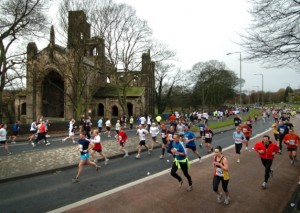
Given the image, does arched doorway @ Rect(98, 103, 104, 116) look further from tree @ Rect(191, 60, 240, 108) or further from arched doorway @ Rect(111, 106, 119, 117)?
tree @ Rect(191, 60, 240, 108)

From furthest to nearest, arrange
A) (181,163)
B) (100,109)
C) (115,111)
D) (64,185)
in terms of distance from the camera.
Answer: (100,109) → (115,111) → (64,185) → (181,163)

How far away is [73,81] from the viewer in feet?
128

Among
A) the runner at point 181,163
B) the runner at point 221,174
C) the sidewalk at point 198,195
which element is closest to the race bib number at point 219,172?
the runner at point 221,174

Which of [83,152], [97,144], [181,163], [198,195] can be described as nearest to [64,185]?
[83,152]

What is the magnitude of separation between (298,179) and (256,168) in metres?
1.94

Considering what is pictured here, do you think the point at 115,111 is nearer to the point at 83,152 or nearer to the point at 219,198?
the point at 83,152

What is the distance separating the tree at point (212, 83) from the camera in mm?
75312

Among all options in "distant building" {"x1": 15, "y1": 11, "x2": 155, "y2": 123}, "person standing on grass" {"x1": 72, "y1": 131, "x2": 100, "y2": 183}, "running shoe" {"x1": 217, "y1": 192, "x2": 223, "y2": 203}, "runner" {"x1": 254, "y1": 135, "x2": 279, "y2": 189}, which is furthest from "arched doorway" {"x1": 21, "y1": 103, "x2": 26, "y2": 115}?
"running shoe" {"x1": 217, "y1": 192, "x2": 223, "y2": 203}

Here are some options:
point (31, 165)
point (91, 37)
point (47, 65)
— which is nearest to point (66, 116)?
point (47, 65)

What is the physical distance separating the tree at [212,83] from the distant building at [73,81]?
19183 mm

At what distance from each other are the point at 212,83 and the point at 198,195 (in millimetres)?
68831

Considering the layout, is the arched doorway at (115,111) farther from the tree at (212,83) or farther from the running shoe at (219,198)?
the running shoe at (219,198)

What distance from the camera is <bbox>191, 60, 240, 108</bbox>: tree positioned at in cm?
7531

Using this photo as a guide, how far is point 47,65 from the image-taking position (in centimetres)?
4553
